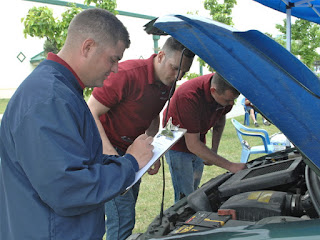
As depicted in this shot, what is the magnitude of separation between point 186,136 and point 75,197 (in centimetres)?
168

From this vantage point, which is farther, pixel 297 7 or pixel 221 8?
pixel 221 8

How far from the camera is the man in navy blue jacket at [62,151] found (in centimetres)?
108

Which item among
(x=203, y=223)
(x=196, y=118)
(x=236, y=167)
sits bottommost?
(x=236, y=167)

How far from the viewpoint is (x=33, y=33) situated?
567 centimetres

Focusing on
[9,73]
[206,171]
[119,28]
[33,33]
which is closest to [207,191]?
[119,28]

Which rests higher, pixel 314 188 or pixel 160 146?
pixel 160 146

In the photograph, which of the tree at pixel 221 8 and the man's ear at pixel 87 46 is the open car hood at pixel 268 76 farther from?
the tree at pixel 221 8

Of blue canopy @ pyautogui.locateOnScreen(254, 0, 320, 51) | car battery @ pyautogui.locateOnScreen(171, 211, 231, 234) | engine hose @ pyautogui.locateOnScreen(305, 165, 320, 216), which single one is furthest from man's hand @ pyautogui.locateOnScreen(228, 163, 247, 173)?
blue canopy @ pyautogui.locateOnScreen(254, 0, 320, 51)

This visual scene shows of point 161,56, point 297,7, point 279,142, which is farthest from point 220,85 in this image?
point 297,7

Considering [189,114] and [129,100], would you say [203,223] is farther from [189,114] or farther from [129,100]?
[189,114]

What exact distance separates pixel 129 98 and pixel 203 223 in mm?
1039

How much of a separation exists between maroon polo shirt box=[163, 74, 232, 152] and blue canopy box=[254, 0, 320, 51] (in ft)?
10.8

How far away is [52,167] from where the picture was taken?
1.07 metres

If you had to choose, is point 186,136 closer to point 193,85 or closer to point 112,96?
point 193,85
